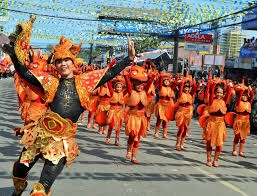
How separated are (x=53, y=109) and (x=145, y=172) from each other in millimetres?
3168

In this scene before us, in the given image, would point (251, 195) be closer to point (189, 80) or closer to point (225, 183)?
point (225, 183)

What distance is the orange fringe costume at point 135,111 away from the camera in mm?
8047

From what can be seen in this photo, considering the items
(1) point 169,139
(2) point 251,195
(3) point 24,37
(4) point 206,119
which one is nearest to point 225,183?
(2) point 251,195

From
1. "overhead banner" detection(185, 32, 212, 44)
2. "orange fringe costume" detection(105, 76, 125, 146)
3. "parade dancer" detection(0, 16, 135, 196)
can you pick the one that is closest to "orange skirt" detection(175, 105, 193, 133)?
"orange fringe costume" detection(105, 76, 125, 146)

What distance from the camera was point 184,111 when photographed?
10.0 m

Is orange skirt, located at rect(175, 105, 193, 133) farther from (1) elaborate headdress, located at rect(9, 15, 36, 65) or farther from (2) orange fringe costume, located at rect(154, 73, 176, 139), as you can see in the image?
(1) elaborate headdress, located at rect(9, 15, 36, 65)

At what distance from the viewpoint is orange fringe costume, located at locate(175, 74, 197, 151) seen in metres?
9.83

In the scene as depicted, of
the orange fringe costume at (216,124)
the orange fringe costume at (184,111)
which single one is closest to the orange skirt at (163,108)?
the orange fringe costume at (184,111)

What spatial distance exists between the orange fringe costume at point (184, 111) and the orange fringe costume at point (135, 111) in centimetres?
186

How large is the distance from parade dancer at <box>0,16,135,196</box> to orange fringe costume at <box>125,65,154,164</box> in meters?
3.64

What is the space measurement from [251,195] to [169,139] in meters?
5.38

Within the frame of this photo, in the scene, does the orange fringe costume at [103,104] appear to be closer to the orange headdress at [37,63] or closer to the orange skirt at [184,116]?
the orange skirt at [184,116]

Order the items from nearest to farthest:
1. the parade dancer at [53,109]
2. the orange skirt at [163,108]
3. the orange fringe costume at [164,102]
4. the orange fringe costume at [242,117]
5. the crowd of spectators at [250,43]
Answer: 1. the parade dancer at [53,109]
2. the orange fringe costume at [242,117]
3. the orange skirt at [163,108]
4. the orange fringe costume at [164,102]
5. the crowd of spectators at [250,43]

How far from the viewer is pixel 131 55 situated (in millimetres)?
4492
